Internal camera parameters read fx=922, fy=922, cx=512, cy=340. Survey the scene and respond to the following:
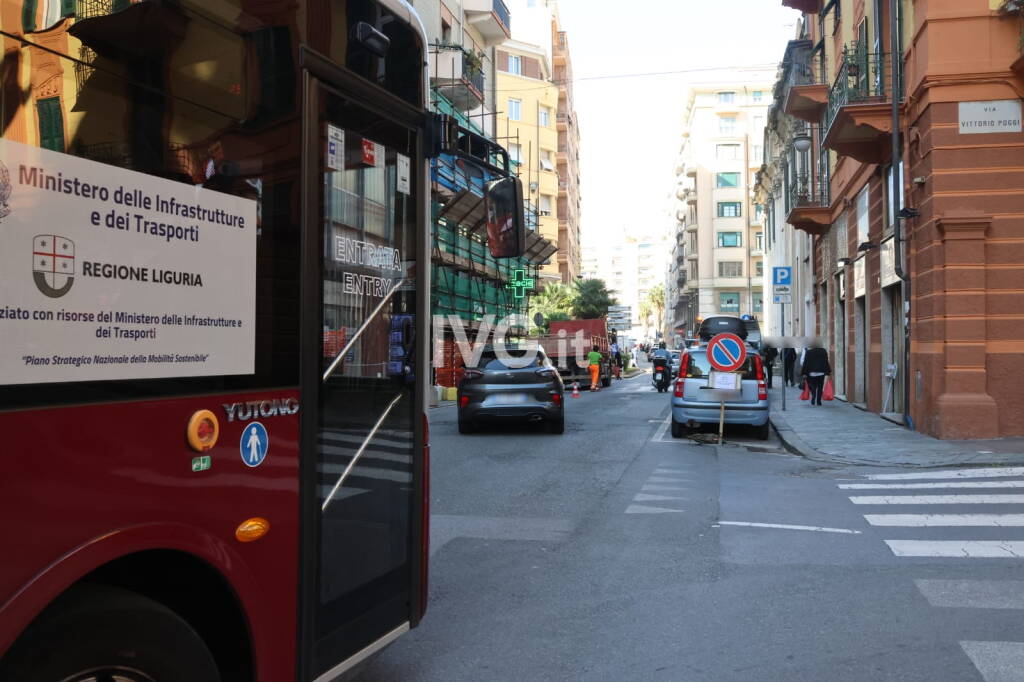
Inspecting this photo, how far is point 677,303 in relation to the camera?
117000 millimetres

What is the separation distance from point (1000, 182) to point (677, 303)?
104 meters

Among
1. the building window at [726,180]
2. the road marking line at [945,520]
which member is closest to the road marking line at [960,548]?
the road marking line at [945,520]

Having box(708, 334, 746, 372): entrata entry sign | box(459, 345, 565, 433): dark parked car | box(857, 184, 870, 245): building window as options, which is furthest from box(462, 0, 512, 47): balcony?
box(708, 334, 746, 372): entrata entry sign

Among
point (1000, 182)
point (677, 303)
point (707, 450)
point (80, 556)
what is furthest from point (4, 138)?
point (677, 303)

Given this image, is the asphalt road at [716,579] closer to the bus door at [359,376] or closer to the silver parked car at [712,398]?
the bus door at [359,376]

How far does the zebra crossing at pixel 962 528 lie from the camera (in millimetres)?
4773

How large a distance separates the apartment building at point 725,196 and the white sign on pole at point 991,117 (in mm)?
69854

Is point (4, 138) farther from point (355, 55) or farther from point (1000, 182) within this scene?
point (1000, 182)

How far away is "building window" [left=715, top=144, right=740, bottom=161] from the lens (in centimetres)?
8938

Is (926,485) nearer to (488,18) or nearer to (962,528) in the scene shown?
(962,528)

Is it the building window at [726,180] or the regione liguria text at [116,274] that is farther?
the building window at [726,180]

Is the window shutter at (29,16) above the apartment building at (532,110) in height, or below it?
below

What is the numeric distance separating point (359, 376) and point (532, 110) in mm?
58971

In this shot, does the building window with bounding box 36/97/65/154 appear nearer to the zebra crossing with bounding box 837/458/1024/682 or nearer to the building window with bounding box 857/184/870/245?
the zebra crossing with bounding box 837/458/1024/682
